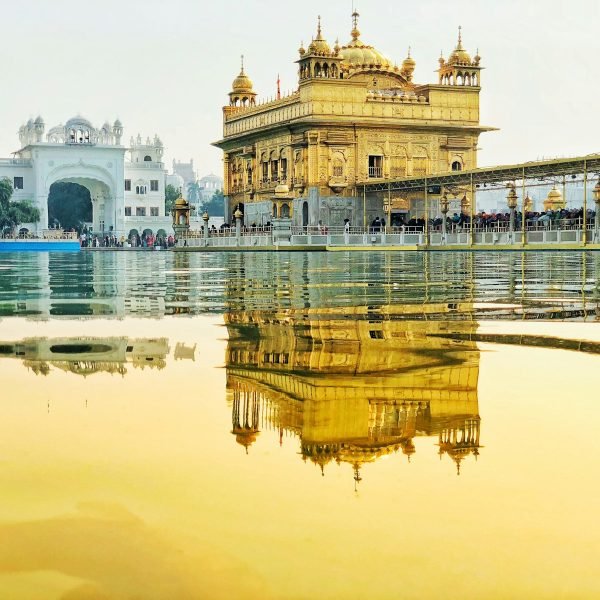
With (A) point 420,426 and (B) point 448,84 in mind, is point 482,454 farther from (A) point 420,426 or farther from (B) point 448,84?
(B) point 448,84

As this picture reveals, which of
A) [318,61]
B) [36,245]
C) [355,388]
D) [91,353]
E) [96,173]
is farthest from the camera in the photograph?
[96,173]

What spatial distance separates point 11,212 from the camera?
262ft

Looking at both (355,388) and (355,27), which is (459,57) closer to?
(355,27)

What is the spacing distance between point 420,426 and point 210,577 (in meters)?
1.34

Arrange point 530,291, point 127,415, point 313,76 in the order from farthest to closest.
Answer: point 313,76, point 530,291, point 127,415

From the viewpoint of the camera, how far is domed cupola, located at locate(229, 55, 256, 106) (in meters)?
67.3

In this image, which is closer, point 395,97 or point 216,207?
point 395,97

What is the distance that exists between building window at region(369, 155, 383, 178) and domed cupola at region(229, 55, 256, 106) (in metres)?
14.7

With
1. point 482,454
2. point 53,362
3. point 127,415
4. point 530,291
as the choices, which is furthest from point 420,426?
point 530,291

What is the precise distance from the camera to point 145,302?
32.7 feet

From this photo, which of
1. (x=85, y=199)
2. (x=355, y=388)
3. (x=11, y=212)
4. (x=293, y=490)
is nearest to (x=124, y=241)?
(x=11, y=212)

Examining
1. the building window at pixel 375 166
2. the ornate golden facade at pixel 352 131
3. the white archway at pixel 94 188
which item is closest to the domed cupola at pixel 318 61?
the ornate golden facade at pixel 352 131

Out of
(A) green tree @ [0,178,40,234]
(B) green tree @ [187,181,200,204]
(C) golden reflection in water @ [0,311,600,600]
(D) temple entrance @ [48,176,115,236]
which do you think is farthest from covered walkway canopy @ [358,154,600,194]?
(B) green tree @ [187,181,200,204]

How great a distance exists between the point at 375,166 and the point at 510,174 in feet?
49.6
